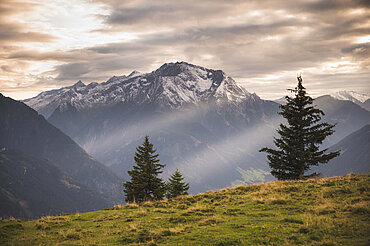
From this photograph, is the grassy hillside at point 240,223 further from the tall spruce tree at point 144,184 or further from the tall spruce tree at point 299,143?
the tall spruce tree at point 144,184

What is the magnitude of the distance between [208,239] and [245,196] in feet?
34.7

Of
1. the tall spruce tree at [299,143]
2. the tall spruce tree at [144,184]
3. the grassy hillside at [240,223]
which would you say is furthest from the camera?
the tall spruce tree at [144,184]

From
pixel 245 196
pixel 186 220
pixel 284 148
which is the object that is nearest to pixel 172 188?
pixel 284 148

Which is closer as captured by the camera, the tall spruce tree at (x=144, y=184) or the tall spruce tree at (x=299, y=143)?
the tall spruce tree at (x=299, y=143)

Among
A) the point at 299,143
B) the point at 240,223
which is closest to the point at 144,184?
the point at 299,143

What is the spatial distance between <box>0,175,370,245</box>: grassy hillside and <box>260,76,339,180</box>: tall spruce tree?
8802mm

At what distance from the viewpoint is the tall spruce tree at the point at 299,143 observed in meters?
32.1

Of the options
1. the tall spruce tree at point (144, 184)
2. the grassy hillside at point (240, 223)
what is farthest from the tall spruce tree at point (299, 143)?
the tall spruce tree at point (144, 184)

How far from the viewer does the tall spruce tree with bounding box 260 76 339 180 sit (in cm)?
3209

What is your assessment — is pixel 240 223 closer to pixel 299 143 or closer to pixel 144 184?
pixel 299 143

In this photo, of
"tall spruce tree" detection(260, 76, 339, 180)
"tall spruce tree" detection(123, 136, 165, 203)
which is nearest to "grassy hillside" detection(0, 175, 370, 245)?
"tall spruce tree" detection(260, 76, 339, 180)

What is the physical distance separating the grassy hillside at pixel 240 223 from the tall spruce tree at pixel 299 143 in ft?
28.9

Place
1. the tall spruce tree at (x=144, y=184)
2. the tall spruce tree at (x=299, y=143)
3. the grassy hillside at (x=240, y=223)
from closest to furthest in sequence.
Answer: the grassy hillside at (x=240, y=223)
the tall spruce tree at (x=299, y=143)
the tall spruce tree at (x=144, y=184)

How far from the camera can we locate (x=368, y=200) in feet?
53.3
